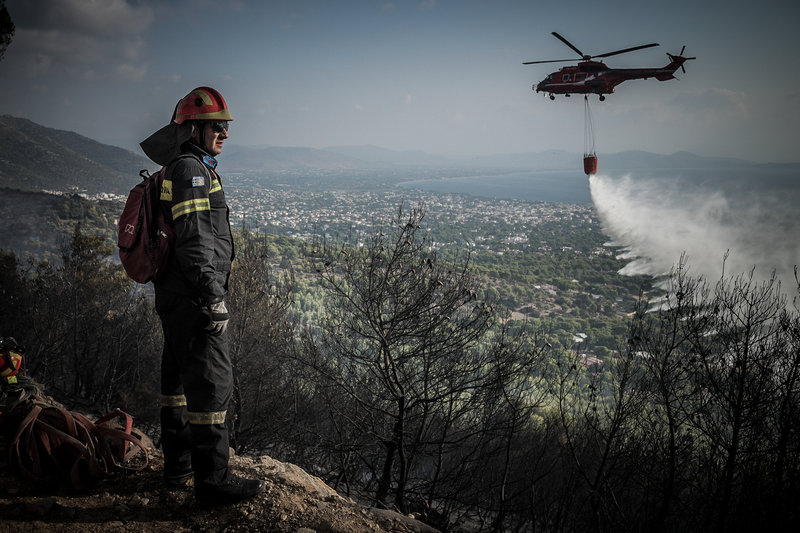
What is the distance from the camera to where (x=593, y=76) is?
15.5m

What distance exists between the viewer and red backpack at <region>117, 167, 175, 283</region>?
2.68 m

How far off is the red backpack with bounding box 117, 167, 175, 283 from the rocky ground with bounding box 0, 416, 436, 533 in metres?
1.46

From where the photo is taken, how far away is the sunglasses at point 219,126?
2990 mm

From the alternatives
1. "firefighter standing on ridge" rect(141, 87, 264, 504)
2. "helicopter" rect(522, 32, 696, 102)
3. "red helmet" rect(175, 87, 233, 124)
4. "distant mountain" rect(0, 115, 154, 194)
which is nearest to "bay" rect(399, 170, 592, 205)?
"distant mountain" rect(0, 115, 154, 194)

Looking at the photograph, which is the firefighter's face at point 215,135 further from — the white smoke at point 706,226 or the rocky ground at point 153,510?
the white smoke at point 706,226

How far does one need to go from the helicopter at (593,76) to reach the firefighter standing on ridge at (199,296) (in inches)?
559

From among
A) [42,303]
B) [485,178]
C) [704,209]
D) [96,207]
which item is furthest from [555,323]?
[485,178]

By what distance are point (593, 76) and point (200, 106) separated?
53.6 feet

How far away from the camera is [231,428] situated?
12734 mm

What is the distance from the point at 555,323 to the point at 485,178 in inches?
4258

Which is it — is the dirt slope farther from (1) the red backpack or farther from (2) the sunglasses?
(2) the sunglasses

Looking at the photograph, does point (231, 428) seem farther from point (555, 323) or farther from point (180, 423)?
point (555, 323)

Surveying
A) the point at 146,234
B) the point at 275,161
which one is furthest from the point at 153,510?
the point at 275,161

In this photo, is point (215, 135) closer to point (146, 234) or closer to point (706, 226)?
point (146, 234)
